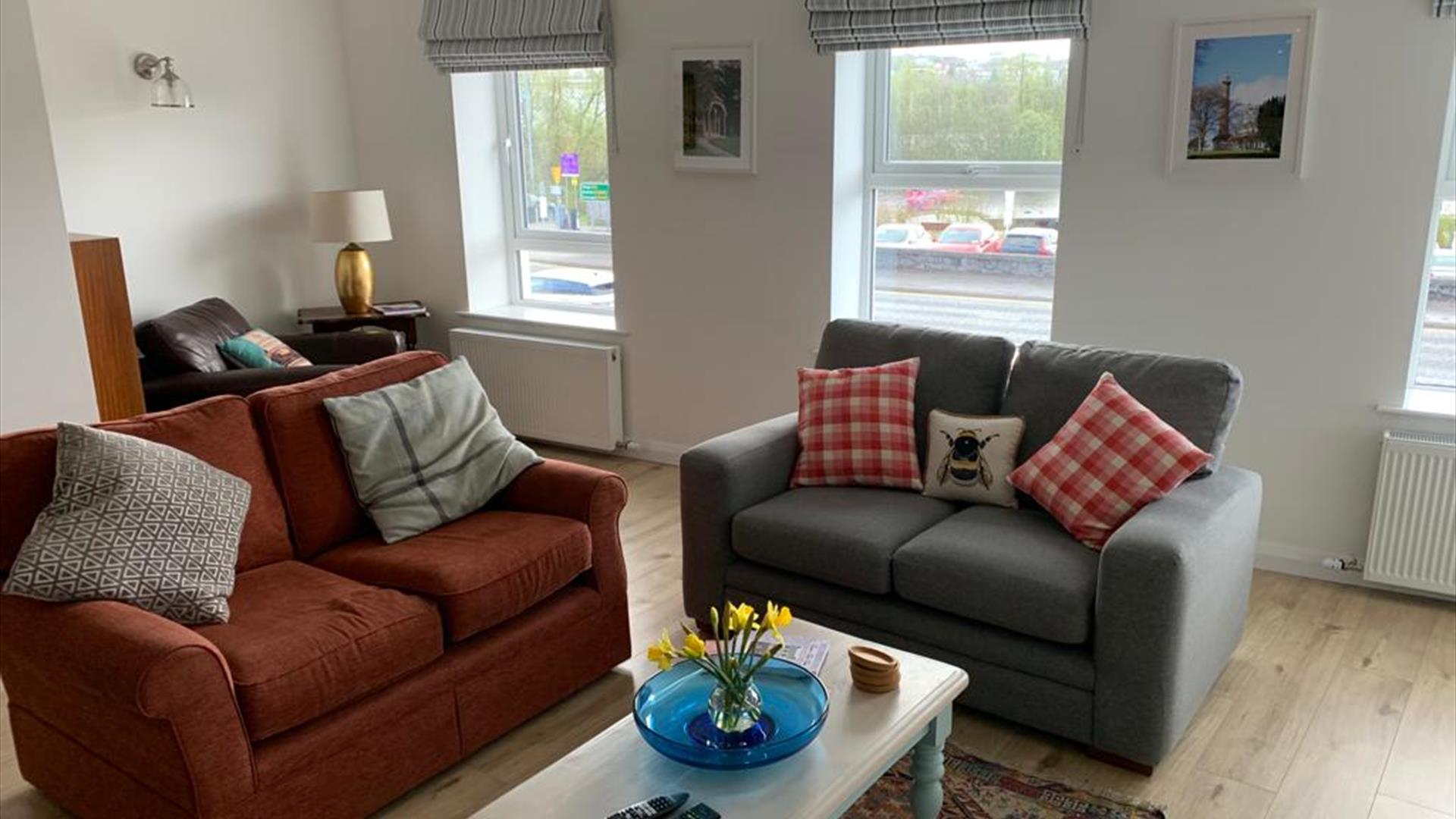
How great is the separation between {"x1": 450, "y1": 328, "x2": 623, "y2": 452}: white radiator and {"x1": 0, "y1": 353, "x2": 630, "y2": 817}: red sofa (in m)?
1.88

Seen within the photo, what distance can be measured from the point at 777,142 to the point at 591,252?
1.32 metres

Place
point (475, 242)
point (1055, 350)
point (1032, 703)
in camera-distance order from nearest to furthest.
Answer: point (1032, 703) → point (1055, 350) → point (475, 242)

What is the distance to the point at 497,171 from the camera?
556 cm

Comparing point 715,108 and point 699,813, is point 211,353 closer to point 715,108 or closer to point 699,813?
point 715,108

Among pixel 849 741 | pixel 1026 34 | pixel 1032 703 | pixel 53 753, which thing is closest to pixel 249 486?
pixel 53 753

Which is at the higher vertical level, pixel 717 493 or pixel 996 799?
pixel 717 493

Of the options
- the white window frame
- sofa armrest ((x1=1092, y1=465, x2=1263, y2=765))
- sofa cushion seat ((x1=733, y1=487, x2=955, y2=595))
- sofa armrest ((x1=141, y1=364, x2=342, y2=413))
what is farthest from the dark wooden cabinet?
sofa armrest ((x1=1092, y1=465, x2=1263, y2=765))

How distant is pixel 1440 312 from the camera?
356 centimetres

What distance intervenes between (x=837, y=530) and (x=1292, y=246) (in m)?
1.85

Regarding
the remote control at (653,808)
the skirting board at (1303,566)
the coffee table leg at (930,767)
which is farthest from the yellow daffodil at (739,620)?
the skirting board at (1303,566)

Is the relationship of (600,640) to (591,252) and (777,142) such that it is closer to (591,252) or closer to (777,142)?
(777,142)

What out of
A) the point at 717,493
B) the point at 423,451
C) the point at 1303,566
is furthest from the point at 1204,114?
the point at 423,451

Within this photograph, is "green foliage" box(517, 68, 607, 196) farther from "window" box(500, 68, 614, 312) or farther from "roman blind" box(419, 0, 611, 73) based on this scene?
"roman blind" box(419, 0, 611, 73)

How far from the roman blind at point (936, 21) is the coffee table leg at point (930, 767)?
2504 mm
